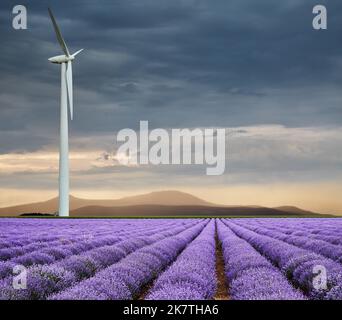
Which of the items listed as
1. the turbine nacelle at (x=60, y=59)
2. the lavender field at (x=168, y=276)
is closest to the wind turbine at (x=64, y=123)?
the turbine nacelle at (x=60, y=59)

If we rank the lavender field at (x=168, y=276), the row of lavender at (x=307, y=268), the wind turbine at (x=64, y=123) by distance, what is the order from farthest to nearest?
1. the wind turbine at (x=64, y=123)
2. the row of lavender at (x=307, y=268)
3. the lavender field at (x=168, y=276)

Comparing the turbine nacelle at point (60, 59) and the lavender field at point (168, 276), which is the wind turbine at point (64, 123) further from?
the lavender field at point (168, 276)

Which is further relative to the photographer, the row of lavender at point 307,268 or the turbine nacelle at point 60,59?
the turbine nacelle at point 60,59

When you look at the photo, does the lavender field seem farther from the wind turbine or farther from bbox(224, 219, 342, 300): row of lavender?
the wind turbine

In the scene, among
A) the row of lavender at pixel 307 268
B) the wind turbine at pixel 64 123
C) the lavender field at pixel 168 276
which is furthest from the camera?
the wind turbine at pixel 64 123

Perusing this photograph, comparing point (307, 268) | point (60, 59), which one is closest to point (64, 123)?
point (60, 59)

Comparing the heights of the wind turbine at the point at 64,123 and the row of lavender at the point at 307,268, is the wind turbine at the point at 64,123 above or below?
above

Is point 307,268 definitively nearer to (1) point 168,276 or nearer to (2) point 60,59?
(1) point 168,276

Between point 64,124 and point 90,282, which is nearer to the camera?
point 90,282

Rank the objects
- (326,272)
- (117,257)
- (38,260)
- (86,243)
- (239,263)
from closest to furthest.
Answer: (326,272)
(239,263)
(38,260)
(117,257)
(86,243)

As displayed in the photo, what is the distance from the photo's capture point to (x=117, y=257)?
12.6 meters
